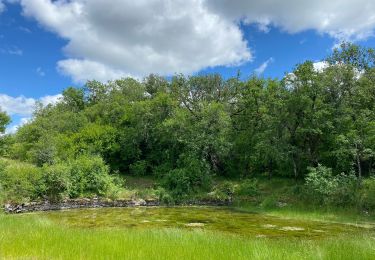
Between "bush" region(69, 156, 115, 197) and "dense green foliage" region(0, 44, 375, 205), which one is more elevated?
"dense green foliage" region(0, 44, 375, 205)

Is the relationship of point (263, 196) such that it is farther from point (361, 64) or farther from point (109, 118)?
point (109, 118)

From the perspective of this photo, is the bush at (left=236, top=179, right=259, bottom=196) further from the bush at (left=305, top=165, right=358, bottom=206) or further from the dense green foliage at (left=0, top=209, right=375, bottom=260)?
the dense green foliage at (left=0, top=209, right=375, bottom=260)

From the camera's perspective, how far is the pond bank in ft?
96.4

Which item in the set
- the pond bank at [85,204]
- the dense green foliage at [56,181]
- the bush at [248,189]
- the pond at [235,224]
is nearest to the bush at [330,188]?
the pond at [235,224]

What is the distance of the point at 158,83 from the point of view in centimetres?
5806

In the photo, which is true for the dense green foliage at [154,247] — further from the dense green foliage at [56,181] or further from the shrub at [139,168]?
the shrub at [139,168]

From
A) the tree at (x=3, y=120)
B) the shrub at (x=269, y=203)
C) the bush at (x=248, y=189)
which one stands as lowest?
the shrub at (x=269, y=203)

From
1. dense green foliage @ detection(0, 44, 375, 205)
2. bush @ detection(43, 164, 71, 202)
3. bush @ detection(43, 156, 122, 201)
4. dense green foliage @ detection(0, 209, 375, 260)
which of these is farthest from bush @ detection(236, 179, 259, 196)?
dense green foliage @ detection(0, 209, 375, 260)

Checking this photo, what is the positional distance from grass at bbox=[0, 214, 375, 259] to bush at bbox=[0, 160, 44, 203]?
1990cm

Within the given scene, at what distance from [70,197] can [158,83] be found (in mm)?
28395

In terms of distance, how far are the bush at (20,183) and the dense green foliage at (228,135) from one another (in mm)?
889

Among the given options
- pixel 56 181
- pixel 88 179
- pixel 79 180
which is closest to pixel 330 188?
pixel 88 179

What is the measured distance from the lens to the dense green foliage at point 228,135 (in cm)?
3117

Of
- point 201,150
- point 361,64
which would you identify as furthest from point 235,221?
point 361,64
